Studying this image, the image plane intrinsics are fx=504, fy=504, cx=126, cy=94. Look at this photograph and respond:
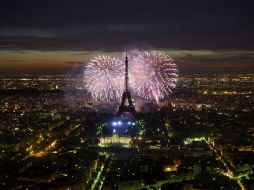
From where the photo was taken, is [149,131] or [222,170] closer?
[222,170]

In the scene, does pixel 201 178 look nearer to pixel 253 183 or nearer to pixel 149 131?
pixel 253 183

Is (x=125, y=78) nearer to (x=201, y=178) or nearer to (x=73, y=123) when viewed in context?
(x=73, y=123)

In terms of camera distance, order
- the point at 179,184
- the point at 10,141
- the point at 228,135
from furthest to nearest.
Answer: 1. the point at 228,135
2. the point at 10,141
3. the point at 179,184

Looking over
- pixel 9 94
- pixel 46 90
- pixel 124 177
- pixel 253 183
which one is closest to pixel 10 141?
pixel 124 177

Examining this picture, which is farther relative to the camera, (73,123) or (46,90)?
(46,90)

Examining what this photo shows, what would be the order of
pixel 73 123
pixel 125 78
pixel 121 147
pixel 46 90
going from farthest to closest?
pixel 46 90 → pixel 73 123 → pixel 125 78 → pixel 121 147

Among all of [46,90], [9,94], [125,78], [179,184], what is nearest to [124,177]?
[179,184]

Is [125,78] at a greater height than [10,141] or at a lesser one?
greater

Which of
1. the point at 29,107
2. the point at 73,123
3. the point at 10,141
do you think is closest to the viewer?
the point at 10,141

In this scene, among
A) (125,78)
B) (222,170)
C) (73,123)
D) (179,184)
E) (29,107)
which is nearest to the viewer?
(179,184)
